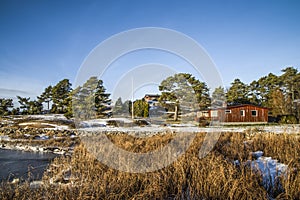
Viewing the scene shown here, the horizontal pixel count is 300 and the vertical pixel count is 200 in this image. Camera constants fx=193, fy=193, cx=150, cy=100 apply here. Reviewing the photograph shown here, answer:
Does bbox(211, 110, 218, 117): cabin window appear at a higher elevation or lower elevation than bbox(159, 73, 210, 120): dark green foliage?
lower

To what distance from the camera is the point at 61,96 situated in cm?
2605

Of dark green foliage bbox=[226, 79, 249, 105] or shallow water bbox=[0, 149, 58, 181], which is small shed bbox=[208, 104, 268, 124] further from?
shallow water bbox=[0, 149, 58, 181]

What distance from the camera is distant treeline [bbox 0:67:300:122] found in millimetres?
19016

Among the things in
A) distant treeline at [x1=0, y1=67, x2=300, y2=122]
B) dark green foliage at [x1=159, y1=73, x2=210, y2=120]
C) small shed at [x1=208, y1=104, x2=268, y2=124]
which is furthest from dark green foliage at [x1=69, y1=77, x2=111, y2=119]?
small shed at [x1=208, y1=104, x2=268, y2=124]

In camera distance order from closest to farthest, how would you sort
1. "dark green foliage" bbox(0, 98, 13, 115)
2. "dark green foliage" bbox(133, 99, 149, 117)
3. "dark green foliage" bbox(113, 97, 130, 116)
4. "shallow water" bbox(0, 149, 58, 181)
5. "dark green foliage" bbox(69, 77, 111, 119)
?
1. "shallow water" bbox(0, 149, 58, 181)
2. "dark green foliage" bbox(69, 77, 111, 119)
3. "dark green foliage" bbox(113, 97, 130, 116)
4. "dark green foliage" bbox(133, 99, 149, 117)
5. "dark green foliage" bbox(0, 98, 13, 115)

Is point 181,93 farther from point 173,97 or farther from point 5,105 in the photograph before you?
point 5,105

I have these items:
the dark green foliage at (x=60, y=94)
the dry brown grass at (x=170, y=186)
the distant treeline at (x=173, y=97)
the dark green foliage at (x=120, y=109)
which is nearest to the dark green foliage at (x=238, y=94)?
the distant treeline at (x=173, y=97)

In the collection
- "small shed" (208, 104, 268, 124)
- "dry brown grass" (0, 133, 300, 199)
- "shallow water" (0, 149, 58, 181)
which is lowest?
"shallow water" (0, 149, 58, 181)

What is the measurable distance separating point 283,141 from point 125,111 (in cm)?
1794

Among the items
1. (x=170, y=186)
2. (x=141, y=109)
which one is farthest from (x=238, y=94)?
(x=170, y=186)

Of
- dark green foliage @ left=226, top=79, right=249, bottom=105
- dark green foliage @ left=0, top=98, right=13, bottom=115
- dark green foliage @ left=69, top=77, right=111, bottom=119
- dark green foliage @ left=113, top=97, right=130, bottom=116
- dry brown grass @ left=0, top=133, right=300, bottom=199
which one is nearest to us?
dry brown grass @ left=0, top=133, right=300, bottom=199

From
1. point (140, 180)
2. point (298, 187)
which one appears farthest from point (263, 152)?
point (140, 180)

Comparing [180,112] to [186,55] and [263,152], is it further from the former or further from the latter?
[263,152]

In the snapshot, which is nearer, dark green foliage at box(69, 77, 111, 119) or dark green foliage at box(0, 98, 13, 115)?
dark green foliage at box(69, 77, 111, 119)
